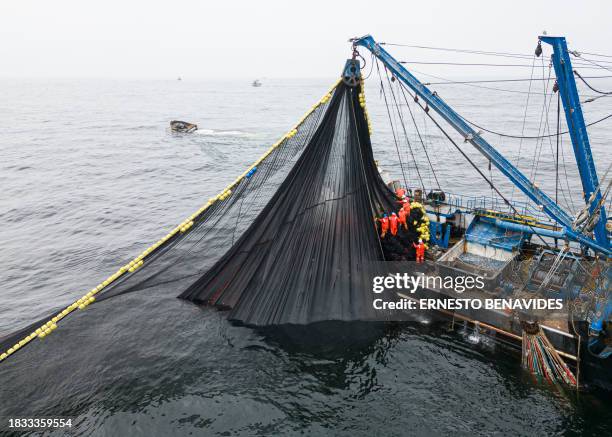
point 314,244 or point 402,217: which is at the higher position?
point 402,217

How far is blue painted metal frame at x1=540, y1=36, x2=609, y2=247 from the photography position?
1605 centimetres

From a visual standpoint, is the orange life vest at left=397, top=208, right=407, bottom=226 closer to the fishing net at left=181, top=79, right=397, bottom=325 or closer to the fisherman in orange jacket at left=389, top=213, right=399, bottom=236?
the fisherman in orange jacket at left=389, top=213, right=399, bottom=236

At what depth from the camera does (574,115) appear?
54.0 feet

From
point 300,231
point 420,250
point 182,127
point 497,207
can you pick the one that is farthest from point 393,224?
point 182,127

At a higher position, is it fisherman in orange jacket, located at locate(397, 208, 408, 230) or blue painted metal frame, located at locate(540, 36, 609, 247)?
blue painted metal frame, located at locate(540, 36, 609, 247)

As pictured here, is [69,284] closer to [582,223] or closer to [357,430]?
[357,430]

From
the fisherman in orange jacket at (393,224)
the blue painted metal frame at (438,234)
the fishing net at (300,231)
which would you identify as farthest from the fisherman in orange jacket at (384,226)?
the blue painted metal frame at (438,234)

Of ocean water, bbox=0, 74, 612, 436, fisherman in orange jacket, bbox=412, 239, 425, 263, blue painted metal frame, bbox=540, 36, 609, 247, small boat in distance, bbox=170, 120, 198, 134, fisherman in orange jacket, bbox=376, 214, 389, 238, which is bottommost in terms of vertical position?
ocean water, bbox=0, 74, 612, 436

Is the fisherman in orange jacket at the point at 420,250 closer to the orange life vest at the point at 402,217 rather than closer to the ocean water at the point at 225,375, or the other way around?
the orange life vest at the point at 402,217

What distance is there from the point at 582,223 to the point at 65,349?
66.6 feet

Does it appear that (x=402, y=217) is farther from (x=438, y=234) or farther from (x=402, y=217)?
(x=438, y=234)

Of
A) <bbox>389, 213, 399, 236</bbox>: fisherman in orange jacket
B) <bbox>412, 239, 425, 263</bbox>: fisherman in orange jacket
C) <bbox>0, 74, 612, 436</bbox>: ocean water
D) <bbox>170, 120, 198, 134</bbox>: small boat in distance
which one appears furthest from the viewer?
<bbox>170, 120, 198, 134</bbox>: small boat in distance

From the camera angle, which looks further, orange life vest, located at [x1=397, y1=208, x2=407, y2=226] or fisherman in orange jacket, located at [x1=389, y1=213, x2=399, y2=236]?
orange life vest, located at [x1=397, y1=208, x2=407, y2=226]

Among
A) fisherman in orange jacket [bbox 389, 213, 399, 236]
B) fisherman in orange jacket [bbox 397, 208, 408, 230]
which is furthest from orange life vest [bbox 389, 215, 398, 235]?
fisherman in orange jacket [bbox 397, 208, 408, 230]
